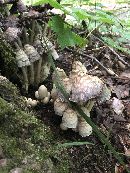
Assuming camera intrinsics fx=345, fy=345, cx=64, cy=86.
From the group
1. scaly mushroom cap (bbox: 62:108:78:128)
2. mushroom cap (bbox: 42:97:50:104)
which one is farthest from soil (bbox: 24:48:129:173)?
scaly mushroom cap (bbox: 62:108:78:128)

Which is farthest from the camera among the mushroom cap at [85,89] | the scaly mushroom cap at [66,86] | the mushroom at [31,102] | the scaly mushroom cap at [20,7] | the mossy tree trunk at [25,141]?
the mushroom at [31,102]

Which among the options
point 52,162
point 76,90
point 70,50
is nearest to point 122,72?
point 70,50

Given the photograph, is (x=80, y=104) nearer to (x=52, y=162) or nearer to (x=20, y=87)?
(x=52, y=162)

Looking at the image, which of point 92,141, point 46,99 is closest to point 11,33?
point 46,99

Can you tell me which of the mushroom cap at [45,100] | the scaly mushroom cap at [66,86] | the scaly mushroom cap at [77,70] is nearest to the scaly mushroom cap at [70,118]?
the scaly mushroom cap at [66,86]

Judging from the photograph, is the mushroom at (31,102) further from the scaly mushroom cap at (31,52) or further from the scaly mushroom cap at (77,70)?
the scaly mushroom cap at (77,70)

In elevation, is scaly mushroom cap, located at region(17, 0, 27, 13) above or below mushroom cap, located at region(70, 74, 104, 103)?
above

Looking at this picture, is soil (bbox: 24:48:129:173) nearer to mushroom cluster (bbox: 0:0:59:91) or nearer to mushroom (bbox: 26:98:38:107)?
mushroom (bbox: 26:98:38:107)
